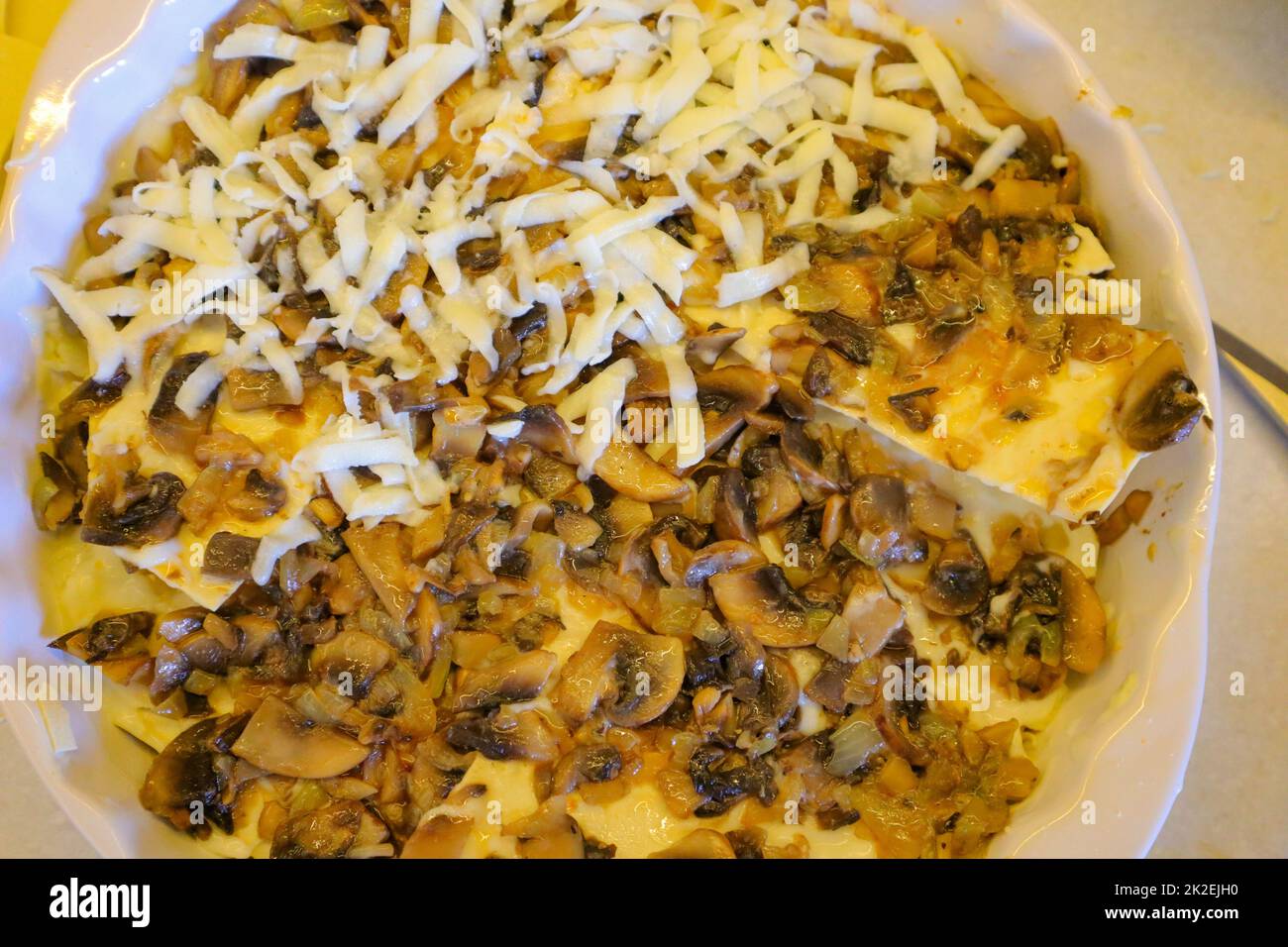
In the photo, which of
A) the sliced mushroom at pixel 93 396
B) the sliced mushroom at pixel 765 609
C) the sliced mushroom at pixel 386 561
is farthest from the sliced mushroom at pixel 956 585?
the sliced mushroom at pixel 93 396

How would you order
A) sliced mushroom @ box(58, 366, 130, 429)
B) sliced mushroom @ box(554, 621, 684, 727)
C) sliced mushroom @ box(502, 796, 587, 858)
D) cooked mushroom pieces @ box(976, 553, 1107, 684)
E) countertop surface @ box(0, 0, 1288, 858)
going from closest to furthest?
sliced mushroom @ box(502, 796, 587, 858)
sliced mushroom @ box(554, 621, 684, 727)
cooked mushroom pieces @ box(976, 553, 1107, 684)
sliced mushroom @ box(58, 366, 130, 429)
countertop surface @ box(0, 0, 1288, 858)

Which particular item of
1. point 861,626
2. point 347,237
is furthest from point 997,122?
point 347,237

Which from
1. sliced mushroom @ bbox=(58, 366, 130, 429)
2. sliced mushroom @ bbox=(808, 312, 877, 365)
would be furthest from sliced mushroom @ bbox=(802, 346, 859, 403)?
sliced mushroom @ bbox=(58, 366, 130, 429)

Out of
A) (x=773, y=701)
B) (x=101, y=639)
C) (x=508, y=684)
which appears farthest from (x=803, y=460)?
(x=101, y=639)

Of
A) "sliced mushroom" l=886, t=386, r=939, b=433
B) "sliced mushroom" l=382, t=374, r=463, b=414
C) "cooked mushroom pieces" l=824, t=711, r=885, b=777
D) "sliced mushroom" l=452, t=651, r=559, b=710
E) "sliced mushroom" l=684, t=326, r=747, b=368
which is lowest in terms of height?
"cooked mushroom pieces" l=824, t=711, r=885, b=777

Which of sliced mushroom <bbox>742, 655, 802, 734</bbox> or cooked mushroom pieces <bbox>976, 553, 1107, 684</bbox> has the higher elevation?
cooked mushroom pieces <bbox>976, 553, 1107, 684</bbox>

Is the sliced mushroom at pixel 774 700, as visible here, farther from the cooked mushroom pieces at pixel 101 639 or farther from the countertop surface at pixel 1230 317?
the cooked mushroom pieces at pixel 101 639

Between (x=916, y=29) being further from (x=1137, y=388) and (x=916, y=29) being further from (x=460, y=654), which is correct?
(x=460, y=654)

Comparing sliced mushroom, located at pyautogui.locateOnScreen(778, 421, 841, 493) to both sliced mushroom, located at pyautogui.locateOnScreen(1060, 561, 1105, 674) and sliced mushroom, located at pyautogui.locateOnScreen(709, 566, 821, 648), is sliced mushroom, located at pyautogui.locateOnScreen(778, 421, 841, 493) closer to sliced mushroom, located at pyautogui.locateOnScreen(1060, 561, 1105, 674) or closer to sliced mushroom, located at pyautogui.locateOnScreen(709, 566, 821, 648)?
sliced mushroom, located at pyautogui.locateOnScreen(709, 566, 821, 648)
